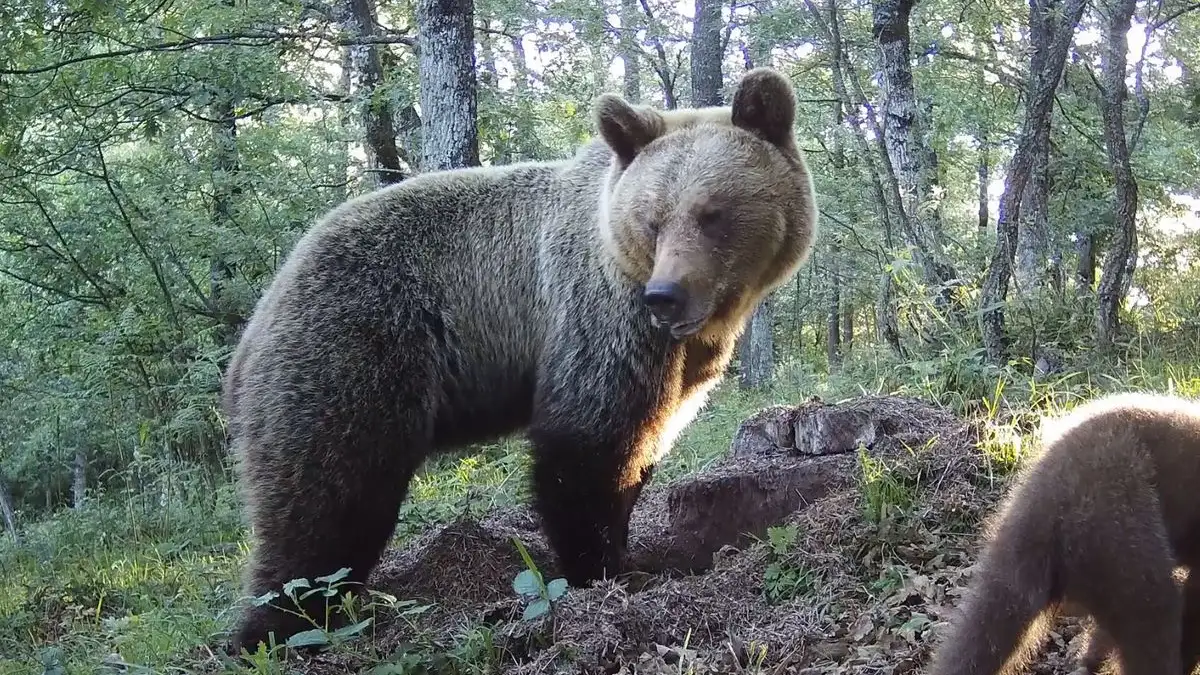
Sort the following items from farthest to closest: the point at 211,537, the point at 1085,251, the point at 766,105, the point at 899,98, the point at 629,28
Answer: the point at 629,28 → the point at 1085,251 → the point at 899,98 → the point at 211,537 → the point at 766,105

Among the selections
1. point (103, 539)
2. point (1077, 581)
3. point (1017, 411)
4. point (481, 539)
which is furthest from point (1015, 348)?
point (103, 539)

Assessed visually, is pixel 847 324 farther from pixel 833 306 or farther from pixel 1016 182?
pixel 1016 182

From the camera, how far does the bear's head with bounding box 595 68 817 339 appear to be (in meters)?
4.12

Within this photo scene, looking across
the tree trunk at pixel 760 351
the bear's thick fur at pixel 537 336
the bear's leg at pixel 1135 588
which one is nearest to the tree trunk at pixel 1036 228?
the bear's thick fur at pixel 537 336

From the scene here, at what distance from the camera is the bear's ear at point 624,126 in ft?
15.0

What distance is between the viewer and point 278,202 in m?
11.4

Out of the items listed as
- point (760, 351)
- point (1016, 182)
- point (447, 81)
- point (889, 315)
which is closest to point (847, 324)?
point (760, 351)

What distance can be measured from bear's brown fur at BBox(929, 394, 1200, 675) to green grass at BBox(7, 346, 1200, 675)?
1369 millimetres

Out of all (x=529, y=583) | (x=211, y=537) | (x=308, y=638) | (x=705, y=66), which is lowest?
(x=211, y=537)

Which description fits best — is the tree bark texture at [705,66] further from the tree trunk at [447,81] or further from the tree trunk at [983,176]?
the tree trunk at [447,81]

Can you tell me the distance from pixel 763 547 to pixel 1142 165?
37.9 ft

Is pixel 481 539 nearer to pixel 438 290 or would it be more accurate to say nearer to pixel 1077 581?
pixel 438 290

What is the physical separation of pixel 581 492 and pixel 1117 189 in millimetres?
5018

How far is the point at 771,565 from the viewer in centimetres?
421
